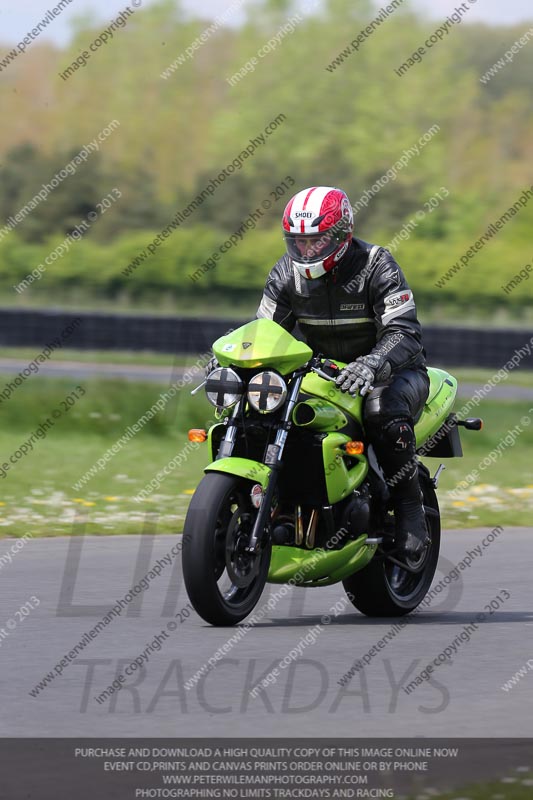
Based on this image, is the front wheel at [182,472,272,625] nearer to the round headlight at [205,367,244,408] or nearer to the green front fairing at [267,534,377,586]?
the green front fairing at [267,534,377,586]

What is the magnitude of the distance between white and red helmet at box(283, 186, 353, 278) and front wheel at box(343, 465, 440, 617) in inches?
49.9

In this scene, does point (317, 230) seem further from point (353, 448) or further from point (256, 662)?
point (256, 662)

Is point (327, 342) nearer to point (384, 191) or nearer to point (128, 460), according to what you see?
point (128, 460)

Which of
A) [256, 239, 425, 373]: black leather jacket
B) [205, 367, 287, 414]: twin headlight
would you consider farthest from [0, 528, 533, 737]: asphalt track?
[256, 239, 425, 373]: black leather jacket

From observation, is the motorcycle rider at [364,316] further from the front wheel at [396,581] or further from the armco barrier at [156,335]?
the armco barrier at [156,335]

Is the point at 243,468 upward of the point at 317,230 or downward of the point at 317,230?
downward

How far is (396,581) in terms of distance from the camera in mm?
8367

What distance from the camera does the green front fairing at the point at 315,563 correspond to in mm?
7414

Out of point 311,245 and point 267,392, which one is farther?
point 311,245

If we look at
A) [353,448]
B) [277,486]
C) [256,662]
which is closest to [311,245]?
[353,448]

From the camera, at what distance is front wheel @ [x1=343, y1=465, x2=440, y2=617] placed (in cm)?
808

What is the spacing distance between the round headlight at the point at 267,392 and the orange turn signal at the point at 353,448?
1.72 feet

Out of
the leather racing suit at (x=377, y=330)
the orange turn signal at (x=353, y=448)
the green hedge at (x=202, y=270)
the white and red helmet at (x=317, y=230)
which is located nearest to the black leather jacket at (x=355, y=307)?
the leather racing suit at (x=377, y=330)

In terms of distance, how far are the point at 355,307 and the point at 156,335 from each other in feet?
63.6
